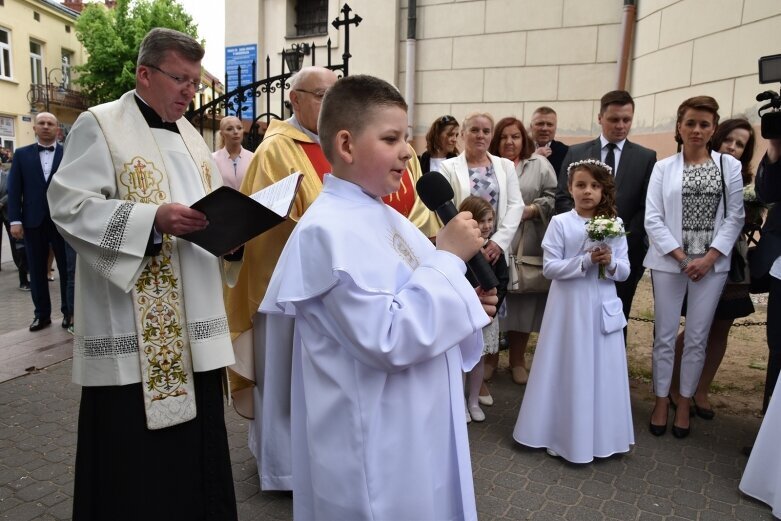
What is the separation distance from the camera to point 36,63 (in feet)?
92.6

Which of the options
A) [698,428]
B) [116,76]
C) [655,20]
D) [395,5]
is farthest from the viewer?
[116,76]

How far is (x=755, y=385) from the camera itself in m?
5.20

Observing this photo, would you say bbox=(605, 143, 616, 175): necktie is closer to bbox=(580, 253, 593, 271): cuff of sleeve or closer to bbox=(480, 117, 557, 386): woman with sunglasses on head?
bbox=(480, 117, 557, 386): woman with sunglasses on head

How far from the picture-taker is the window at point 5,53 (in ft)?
83.4

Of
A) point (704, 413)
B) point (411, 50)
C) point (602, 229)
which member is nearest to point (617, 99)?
point (602, 229)

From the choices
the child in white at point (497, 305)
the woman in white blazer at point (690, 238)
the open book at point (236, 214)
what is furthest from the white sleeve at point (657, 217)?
the open book at point (236, 214)

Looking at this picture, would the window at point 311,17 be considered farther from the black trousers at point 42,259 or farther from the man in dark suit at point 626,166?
the man in dark suit at point 626,166

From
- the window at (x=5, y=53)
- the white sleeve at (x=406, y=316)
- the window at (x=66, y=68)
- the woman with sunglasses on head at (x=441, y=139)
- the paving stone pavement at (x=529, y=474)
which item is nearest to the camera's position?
the white sleeve at (x=406, y=316)

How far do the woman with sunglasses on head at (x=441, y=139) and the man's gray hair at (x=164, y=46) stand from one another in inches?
114

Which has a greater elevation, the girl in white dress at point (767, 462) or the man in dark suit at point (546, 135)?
the man in dark suit at point (546, 135)

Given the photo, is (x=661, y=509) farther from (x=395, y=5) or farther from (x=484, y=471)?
(x=395, y=5)

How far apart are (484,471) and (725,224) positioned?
237cm

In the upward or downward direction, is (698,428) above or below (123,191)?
below

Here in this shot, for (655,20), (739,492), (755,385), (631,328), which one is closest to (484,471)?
(739,492)
